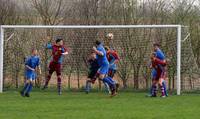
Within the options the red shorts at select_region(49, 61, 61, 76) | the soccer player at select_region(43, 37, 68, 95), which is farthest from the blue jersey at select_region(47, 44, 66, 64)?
the red shorts at select_region(49, 61, 61, 76)

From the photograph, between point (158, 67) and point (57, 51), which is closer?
point (158, 67)

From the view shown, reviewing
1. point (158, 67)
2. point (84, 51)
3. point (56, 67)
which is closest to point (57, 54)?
point (56, 67)

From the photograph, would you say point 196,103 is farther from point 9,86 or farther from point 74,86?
point 9,86

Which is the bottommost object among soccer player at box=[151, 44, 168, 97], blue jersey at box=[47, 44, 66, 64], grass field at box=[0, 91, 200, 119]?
grass field at box=[0, 91, 200, 119]

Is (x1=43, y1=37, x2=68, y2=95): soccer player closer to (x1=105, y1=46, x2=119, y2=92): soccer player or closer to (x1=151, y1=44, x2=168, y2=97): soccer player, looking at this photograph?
(x1=105, y1=46, x2=119, y2=92): soccer player

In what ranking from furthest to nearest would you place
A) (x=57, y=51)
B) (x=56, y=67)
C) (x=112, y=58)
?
(x=112, y=58) < (x=56, y=67) < (x=57, y=51)

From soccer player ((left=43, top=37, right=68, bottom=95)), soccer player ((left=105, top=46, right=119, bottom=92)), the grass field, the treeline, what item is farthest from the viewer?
the treeline

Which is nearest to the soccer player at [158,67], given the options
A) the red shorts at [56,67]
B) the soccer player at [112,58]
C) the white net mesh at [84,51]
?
the soccer player at [112,58]

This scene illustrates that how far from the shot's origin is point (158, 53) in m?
19.8

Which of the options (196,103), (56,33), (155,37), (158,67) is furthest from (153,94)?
(56,33)

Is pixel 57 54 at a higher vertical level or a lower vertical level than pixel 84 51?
lower

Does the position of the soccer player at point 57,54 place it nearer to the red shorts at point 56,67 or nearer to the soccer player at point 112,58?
the red shorts at point 56,67

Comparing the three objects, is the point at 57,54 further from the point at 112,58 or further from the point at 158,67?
the point at 158,67

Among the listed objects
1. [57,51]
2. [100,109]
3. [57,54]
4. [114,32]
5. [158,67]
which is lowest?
[100,109]
